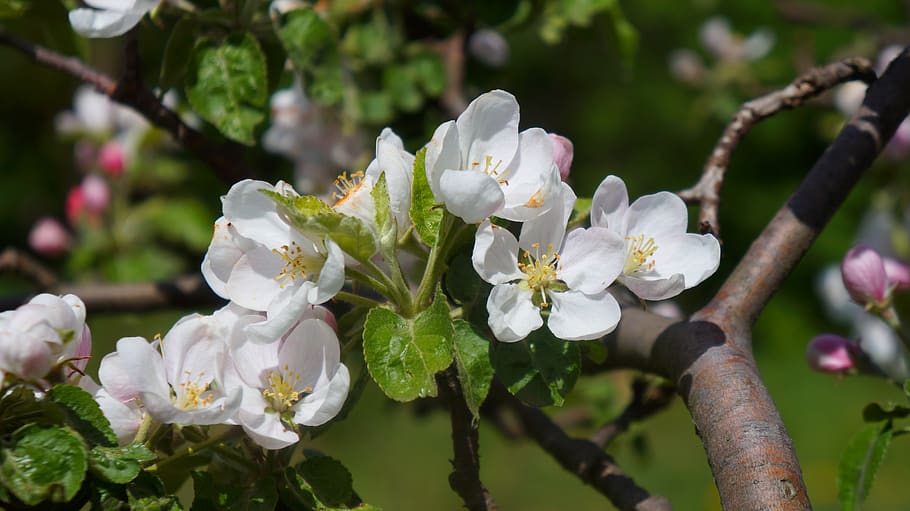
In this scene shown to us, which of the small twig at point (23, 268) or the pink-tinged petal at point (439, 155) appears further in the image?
the small twig at point (23, 268)

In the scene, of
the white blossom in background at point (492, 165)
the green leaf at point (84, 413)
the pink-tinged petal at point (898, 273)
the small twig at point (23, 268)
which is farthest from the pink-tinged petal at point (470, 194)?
the small twig at point (23, 268)

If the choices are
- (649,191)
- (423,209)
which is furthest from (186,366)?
(649,191)

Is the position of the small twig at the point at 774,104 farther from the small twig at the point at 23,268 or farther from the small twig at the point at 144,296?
the small twig at the point at 23,268

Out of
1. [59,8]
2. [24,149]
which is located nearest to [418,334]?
[59,8]

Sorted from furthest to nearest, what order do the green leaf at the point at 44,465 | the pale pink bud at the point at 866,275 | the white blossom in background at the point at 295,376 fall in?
the pale pink bud at the point at 866,275 → the white blossom in background at the point at 295,376 → the green leaf at the point at 44,465

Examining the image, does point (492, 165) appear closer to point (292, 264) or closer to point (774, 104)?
point (292, 264)

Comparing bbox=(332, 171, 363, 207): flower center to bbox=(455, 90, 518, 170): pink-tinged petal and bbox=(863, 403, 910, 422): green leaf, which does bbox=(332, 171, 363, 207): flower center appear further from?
bbox=(863, 403, 910, 422): green leaf
